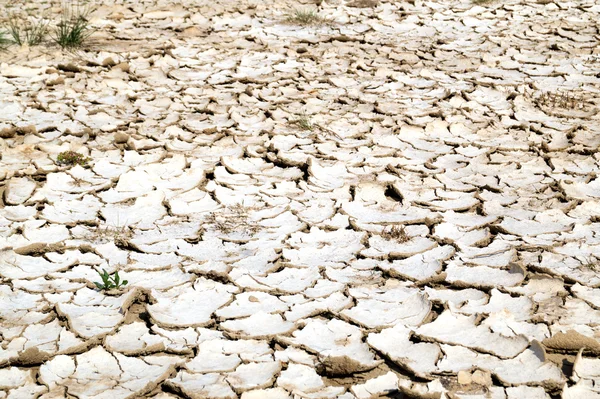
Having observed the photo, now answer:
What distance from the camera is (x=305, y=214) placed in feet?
8.86

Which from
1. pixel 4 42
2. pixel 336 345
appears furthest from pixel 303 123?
pixel 4 42

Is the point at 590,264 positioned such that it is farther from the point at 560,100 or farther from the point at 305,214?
the point at 560,100

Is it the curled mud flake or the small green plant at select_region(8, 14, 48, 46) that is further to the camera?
the small green plant at select_region(8, 14, 48, 46)

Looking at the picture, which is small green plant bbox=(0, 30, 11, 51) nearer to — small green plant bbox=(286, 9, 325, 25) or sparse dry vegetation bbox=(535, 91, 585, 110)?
small green plant bbox=(286, 9, 325, 25)

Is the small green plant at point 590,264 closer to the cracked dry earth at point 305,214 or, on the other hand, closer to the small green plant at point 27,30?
the cracked dry earth at point 305,214

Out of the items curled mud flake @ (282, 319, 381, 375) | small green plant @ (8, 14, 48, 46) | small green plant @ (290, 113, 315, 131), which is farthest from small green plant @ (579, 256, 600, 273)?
small green plant @ (8, 14, 48, 46)

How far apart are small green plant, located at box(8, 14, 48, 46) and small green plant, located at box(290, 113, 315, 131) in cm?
181

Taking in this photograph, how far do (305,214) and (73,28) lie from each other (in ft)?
7.64

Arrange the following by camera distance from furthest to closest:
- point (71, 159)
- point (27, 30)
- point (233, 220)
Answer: point (27, 30)
point (71, 159)
point (233, 220)

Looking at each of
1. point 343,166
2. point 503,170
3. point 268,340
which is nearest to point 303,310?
point 268,340

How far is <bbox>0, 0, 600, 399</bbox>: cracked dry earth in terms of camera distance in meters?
1.89

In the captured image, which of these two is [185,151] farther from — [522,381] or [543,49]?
[543,49]

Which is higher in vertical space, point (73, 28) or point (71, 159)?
point (73, 28)

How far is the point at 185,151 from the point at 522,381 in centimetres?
186
